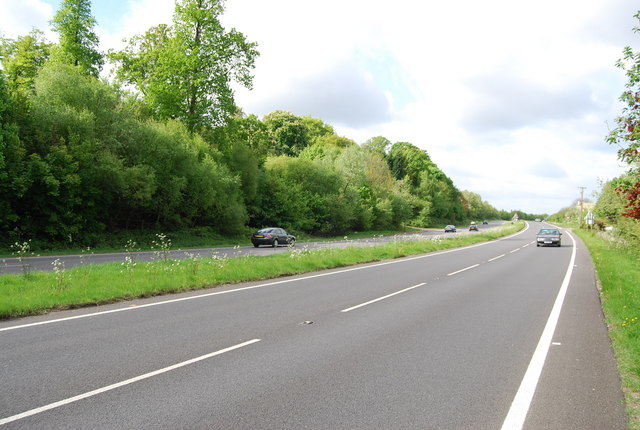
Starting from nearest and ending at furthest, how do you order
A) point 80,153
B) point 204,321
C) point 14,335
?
1. point 14,335
2. point 204,321
3. point 80,153

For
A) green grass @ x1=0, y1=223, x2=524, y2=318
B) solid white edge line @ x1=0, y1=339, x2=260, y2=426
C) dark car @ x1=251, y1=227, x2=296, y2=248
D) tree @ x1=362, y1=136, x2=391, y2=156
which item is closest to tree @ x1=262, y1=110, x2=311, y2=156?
tree @ x1=362, y1=136, x2=391, y2=156

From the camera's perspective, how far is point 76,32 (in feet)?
109

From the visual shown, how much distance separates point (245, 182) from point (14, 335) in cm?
3392

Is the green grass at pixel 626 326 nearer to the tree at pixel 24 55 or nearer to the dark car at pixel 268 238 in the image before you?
the dark car at pixel 268 238

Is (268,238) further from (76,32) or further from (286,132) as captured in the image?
(286,132)

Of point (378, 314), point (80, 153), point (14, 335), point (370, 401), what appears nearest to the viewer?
point (370, 401)

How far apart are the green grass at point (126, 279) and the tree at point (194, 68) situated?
1959 centimetres

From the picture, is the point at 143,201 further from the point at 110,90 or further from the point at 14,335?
the point at 14,335

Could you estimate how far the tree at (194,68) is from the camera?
105 feet

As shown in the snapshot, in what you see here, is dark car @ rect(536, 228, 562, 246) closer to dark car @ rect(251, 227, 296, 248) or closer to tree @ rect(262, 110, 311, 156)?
dark car @ rect(251, 227, 296, 248)

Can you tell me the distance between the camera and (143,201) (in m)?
27.9

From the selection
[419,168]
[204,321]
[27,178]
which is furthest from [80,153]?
[419,168]

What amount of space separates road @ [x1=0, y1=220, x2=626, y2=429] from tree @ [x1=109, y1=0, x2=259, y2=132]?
25948mm

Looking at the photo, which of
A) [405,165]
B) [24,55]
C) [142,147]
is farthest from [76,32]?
[405,165]
